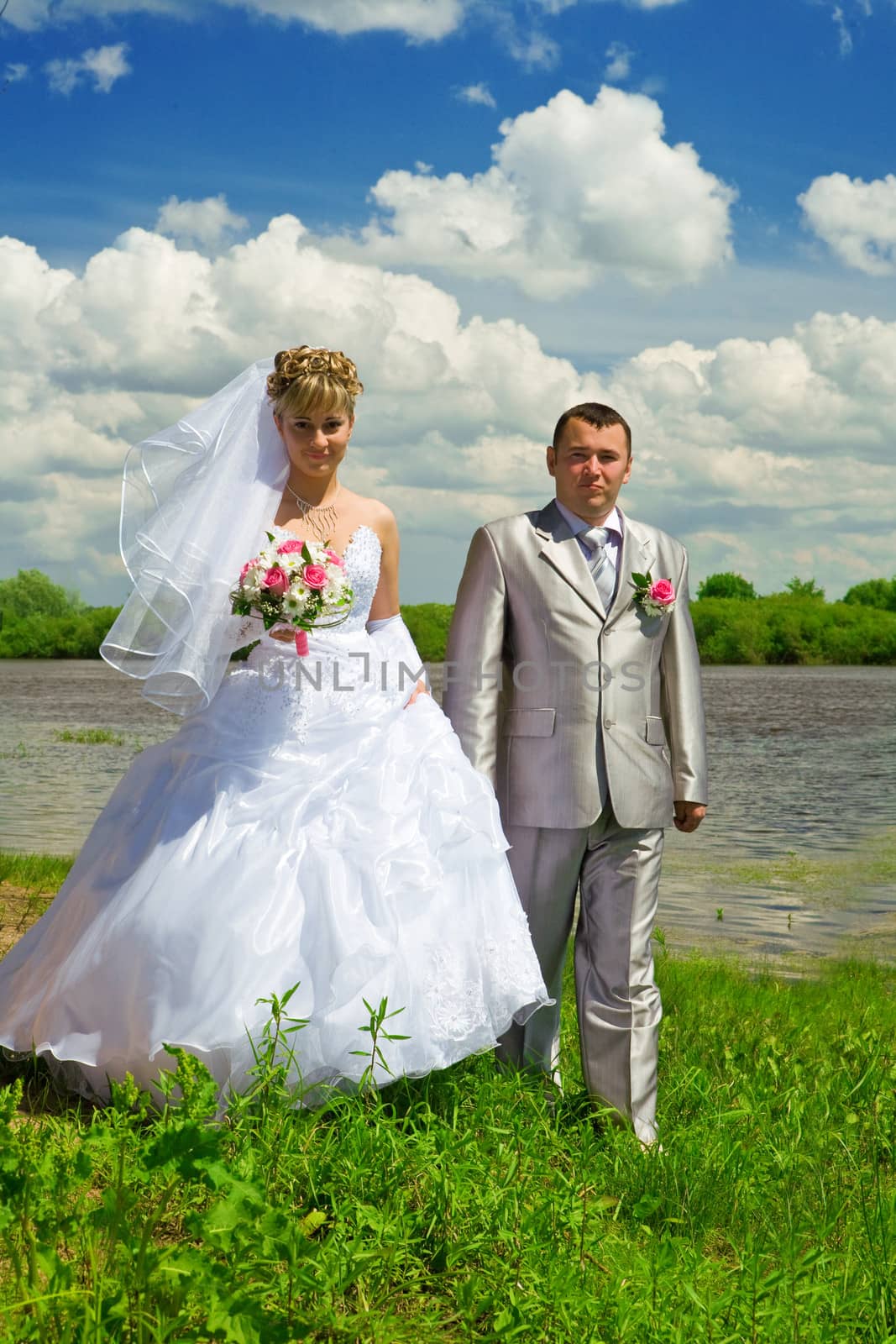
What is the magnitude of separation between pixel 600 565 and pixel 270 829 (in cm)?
160

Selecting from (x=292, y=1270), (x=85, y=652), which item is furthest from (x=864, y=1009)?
(x=85, y=652)

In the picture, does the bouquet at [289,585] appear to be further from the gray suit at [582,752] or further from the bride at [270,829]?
the gray suit at [582,752]

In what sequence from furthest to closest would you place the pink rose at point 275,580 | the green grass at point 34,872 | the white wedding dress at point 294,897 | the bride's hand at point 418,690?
the green grass at point 34,872 → the bride's hand at point 418,690 → the pink rose at point 275,580 → the white wedding dress at point 294,897

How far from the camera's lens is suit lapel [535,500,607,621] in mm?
4711

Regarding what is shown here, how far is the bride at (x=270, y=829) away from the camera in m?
4.06

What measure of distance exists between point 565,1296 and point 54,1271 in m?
1.24

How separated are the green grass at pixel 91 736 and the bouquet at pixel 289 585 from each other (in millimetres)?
22450

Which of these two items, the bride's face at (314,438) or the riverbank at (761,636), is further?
the riverbank at (761,636)

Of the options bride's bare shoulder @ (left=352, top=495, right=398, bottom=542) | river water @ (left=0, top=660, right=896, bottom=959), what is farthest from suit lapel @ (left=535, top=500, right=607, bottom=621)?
river water @ (left=0, top=660, right=896, bottom=959)

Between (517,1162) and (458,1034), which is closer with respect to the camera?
(517,1162)

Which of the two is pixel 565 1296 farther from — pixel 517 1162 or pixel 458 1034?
pixel 458 1034

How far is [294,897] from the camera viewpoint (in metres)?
4.21

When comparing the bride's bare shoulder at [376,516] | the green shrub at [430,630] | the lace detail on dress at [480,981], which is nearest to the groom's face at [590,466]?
the bride's bare shoulder at [376,516]

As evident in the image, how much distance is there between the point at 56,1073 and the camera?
14.8 feet
